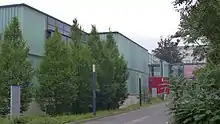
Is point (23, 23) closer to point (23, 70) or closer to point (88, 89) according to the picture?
point (23, 70)

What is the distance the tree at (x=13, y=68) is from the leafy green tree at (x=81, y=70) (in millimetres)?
5025

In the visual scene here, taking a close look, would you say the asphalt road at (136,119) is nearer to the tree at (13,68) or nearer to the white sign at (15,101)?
the tree at (13,68)

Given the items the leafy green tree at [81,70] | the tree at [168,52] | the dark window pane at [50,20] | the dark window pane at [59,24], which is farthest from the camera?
the tree at [168,52]

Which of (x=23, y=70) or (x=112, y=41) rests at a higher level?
(x=112, y=41)

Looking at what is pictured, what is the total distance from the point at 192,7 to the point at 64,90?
52.8 feet

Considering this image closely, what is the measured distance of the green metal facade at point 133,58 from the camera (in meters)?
44.5

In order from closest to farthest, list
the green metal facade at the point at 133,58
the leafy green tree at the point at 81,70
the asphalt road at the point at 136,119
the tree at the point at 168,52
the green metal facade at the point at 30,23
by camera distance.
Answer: the asphalt road at the point at 136,119 → the green metal facade at the point at 30,23 → the leafy green tree at the point at 81,70 → the green metal facade at the point at 133,58 → the tree at the point at 168,52

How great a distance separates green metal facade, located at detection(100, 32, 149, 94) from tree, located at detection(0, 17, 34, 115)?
20.7m

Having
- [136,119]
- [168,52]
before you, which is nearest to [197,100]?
[136,119]

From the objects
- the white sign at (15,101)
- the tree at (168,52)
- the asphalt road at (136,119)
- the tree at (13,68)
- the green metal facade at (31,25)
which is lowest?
the asphalt road at (136,119)

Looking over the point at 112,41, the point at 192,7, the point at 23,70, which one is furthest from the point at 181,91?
A: the point at 112,41

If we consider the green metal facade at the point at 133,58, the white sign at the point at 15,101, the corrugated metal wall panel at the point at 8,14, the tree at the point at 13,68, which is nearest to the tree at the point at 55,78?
the tree at the point at 13,68

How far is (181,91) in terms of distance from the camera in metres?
8.55

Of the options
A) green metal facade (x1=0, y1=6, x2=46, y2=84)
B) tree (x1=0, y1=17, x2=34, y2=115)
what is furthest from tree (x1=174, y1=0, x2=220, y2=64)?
green metal facade (x1=0, y1=6, x2=46, y2=84)
